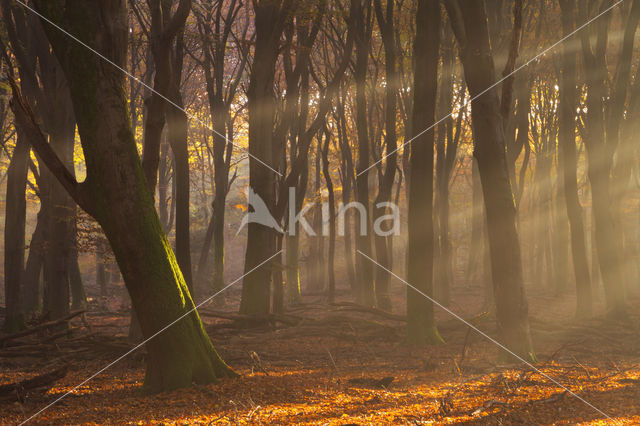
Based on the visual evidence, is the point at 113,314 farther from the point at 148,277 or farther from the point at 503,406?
the point at 503,406

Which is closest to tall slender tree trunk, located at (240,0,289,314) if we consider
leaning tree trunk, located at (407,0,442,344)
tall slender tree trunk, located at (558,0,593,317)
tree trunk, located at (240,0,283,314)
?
tree trunk, located at (240,0,283,314)

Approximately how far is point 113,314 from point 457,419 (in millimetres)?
11134


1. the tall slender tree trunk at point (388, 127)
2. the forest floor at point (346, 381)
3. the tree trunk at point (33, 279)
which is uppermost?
the tall slender tree trunk at point (388, 127)

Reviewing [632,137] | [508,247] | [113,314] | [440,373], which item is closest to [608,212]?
[632,137]

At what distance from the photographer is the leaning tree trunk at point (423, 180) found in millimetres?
8680

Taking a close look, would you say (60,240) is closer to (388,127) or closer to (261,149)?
(261,149)

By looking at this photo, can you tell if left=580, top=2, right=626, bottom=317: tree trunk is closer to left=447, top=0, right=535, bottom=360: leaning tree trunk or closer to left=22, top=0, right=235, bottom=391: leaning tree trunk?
left=447, top=0, right=535, bottom=360: leaning tree trunk

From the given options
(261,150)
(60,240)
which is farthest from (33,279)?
(261,150)

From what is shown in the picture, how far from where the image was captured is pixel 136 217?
4730mm

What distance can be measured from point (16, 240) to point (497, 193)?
9912 mm

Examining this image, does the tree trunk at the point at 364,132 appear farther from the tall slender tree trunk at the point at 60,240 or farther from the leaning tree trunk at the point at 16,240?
the leaning tree trunk at the point at 16,240

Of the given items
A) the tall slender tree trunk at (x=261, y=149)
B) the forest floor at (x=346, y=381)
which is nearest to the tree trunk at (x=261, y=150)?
the tall slender tree trunk at (x=261, y=149)

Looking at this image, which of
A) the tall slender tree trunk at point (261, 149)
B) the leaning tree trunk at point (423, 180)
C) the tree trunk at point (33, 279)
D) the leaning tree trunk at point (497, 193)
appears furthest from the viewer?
the tree trunk at point (33, 279)

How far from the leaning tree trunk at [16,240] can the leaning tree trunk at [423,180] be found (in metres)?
8.09
